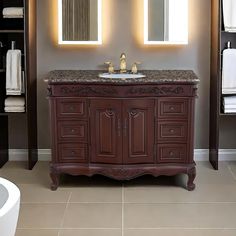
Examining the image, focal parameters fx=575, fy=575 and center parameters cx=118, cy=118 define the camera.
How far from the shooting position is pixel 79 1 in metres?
4.75

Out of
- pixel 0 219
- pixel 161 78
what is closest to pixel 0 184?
pixel 0 219

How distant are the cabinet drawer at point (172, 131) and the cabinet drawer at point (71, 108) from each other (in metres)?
0.57

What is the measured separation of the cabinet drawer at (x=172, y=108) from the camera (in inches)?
166

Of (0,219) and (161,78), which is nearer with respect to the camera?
(0,219)

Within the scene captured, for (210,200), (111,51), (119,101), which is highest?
(111,51)

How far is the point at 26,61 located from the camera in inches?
180

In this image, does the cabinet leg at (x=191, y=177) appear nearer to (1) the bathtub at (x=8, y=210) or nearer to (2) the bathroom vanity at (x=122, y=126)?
(2) the bathroom vanity at (x=122, y=126)

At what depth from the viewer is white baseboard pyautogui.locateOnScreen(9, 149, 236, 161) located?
5031mm

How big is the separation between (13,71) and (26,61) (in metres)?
0.14

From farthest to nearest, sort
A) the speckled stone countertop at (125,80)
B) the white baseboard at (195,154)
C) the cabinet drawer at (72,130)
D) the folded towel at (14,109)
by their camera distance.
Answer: the white baseboard at (195,154), the folded towel at (14,109), the cabinet drawer at (72,130), the speckled stone countertop at (125,80)

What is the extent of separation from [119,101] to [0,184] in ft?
5.19

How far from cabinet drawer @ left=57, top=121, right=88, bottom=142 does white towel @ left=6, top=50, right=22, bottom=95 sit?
0.62 m

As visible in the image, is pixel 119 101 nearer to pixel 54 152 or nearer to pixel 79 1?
pixel 54 152

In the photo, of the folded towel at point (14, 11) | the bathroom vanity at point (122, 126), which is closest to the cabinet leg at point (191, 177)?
the bathroom vanity at point (122, 126)
